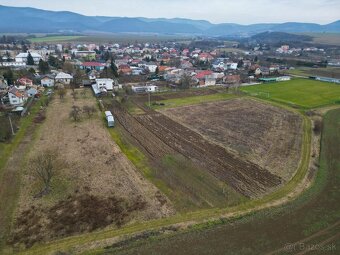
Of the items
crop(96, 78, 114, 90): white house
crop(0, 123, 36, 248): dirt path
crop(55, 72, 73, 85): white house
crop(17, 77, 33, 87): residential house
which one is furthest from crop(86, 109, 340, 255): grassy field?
crop(55, 72, 73, 85): white house

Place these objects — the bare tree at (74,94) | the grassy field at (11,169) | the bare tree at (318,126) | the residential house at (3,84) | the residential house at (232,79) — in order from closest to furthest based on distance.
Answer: the grassy field at (11,169) → the bare tree at (318,126) → the residential house at (3,84) → the bare tree at (74,94) → the residential house at (232,79)

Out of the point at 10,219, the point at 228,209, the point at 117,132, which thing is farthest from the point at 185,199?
the point at 117,132

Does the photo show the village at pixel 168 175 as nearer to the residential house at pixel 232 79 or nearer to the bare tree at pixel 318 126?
the bare tree at pixel 318 126

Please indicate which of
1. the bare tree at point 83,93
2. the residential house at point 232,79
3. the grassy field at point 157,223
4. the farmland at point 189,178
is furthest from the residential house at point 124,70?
the grassy field at point 157,223

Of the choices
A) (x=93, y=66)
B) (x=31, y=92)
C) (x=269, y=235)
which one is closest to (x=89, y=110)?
(x=31, y=92)

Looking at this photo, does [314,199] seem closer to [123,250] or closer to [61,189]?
[123,250]

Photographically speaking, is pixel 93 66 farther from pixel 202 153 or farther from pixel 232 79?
pixel 202 153
